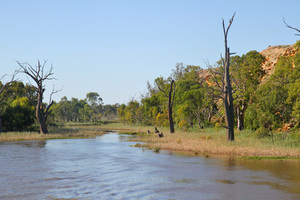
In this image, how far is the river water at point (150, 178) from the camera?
43.4 feet

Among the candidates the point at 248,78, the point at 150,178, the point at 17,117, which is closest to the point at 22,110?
the point at 17,117

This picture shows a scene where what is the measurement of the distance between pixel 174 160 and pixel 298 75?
12.9 meters

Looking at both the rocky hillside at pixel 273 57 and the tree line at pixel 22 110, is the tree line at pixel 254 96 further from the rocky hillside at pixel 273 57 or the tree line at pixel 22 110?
the tree line at pixel 22 110

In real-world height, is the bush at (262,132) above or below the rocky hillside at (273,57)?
below

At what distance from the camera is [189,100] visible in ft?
181

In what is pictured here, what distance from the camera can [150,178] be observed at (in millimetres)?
16750

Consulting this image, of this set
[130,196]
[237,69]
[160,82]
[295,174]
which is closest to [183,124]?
[237,69]

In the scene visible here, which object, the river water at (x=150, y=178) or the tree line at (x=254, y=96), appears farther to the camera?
the tree line at (x=254, y=96)

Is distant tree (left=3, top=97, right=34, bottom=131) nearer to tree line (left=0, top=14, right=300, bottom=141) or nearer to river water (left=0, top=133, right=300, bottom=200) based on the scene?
tree line (left=0, top=14, right=300, bottom=141)

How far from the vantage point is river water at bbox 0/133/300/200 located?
13.2 meters

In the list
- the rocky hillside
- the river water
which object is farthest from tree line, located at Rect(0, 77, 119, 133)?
the rocky hillside

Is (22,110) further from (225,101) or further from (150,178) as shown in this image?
(150,178)

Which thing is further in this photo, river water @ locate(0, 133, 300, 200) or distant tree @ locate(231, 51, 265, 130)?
distant tree @ locate(231, 51, 265, 130)

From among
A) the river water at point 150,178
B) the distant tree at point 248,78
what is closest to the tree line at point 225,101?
the distant tree at point 248,78
